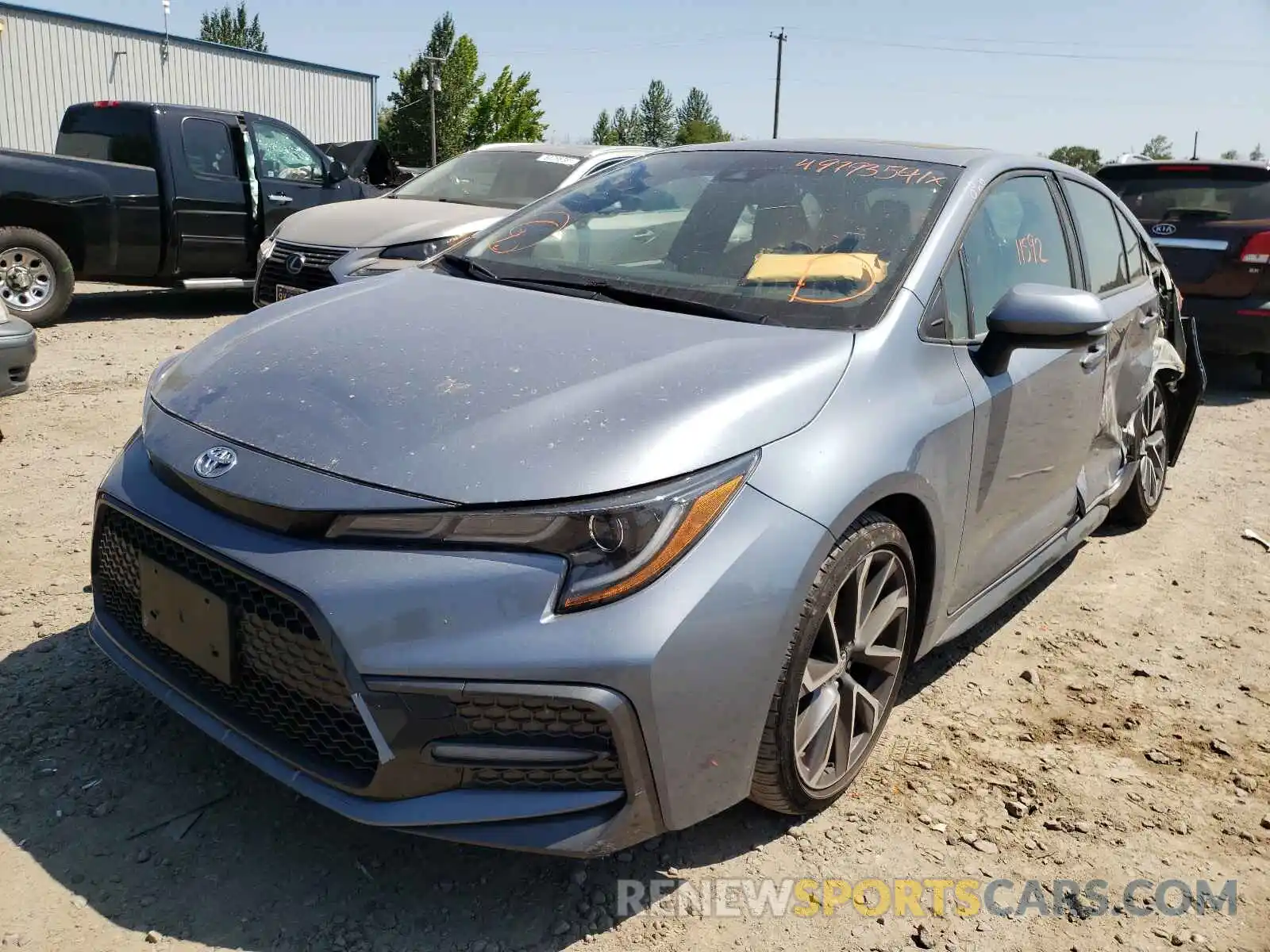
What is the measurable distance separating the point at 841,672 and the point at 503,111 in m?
54.7

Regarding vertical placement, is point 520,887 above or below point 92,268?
below

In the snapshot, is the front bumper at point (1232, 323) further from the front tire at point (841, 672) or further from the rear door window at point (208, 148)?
the rear door window at point (208, 148)

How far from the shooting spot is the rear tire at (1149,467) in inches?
186

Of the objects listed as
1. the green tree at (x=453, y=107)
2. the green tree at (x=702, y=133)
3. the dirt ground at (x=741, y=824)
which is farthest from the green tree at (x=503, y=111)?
the dirt ground at (x=741, y=824)

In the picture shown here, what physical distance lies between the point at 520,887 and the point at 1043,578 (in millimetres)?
2887

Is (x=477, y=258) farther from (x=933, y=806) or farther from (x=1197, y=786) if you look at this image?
(x=1197, y=786)

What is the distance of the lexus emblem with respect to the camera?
221 centimetres

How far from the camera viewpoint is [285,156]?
10156 mm

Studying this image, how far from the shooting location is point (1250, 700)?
137 inches

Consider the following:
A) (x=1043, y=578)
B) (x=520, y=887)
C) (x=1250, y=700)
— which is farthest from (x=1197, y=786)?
(x=520, y=887)

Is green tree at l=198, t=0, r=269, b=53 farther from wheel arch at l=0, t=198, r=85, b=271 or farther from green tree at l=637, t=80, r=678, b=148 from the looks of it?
wheel arch at l=0, t=198, r=85, b=271

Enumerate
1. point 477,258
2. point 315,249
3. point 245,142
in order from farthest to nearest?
point 245,142
point 315,249
point 477,258

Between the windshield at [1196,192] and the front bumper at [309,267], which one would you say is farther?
the windshield at [1196,192]

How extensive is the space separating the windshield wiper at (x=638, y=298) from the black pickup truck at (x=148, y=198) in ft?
22.4
